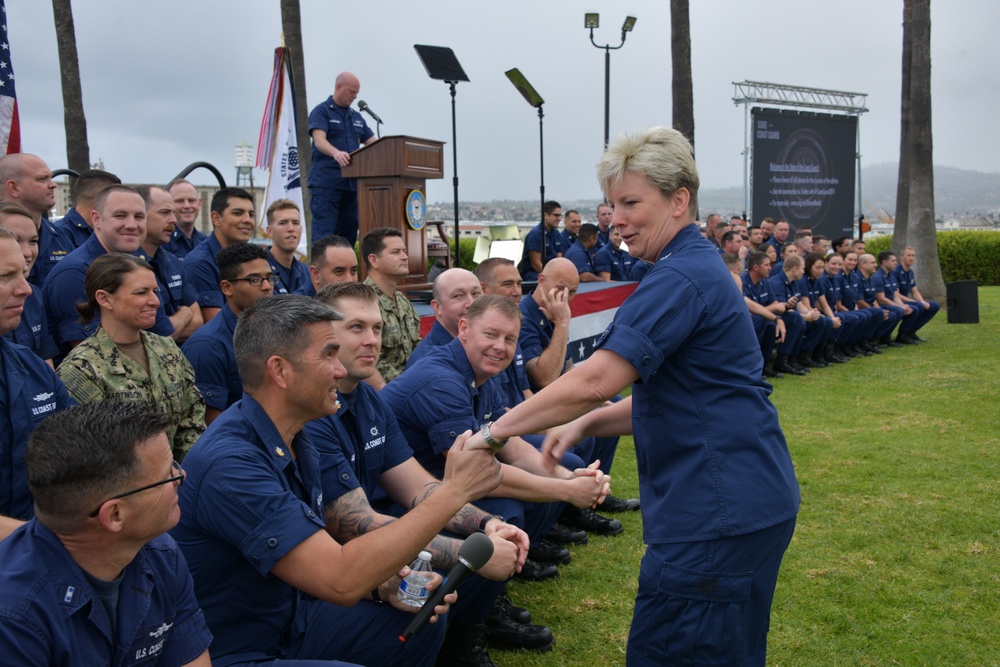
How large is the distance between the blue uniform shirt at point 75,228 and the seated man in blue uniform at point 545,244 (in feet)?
25.6

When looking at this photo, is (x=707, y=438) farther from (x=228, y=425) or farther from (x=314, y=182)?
(x=314, y=182)

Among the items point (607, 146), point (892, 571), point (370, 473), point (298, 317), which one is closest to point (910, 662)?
point (892, 571)

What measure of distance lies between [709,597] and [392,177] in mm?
6251

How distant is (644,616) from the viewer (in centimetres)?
258

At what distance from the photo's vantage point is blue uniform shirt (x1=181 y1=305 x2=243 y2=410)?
14.2 ft

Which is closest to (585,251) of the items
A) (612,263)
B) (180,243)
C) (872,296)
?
(612,263)

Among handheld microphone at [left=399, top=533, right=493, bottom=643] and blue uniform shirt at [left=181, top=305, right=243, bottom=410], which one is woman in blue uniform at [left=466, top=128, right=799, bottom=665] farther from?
blue uniform shirt at [left=181, top=305, right=243, bottom=410]

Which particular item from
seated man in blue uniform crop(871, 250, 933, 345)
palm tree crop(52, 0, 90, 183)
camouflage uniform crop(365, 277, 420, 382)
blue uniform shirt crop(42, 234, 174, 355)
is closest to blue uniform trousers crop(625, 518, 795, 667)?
blue uniform shirt crop(42, 234, 174, 355)

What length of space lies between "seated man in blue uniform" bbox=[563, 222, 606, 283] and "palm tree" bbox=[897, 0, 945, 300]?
33.6ft

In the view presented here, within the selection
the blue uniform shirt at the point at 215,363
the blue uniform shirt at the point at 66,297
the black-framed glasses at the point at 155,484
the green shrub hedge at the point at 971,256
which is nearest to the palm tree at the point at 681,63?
the blue uniform shirt at the point at 215,363

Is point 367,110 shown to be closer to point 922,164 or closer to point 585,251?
point 585,251

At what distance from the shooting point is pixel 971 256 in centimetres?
2519

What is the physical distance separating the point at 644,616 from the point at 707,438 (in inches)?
23.1

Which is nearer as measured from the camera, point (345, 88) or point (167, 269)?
point (167, 269)
